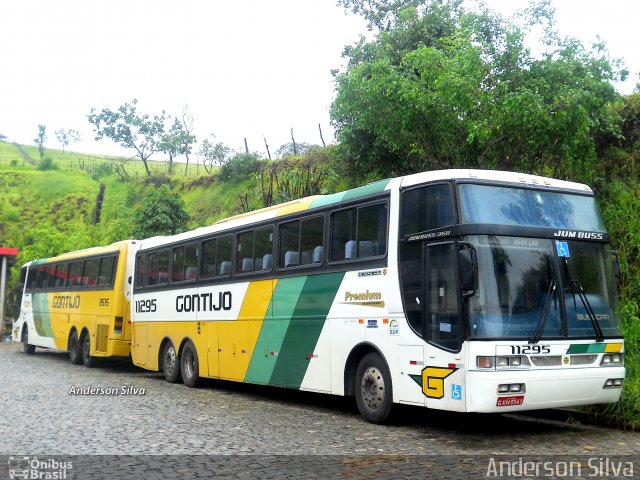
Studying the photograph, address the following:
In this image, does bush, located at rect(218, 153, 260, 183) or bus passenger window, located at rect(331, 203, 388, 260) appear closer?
bus passenger window, located at rect(331, 203, 388, 260)

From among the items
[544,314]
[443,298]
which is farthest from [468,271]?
[544,314]

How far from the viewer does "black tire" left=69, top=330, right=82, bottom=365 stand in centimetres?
2161

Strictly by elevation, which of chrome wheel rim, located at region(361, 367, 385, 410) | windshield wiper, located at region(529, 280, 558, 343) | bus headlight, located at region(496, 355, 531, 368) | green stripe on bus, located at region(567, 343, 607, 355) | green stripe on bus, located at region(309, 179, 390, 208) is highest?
green stripe on bus, located at region(309, 179, 390, 208)

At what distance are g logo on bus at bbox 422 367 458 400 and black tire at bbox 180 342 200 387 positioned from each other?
7.70 metres

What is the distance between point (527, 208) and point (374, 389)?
10.4 feet

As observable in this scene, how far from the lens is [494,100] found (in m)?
14.3

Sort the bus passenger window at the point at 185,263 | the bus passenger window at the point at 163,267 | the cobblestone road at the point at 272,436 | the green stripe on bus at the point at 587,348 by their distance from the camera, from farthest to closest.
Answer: the bus passenger window at the point at 163,267 → the bus passenger window at the point at 185,263 → the green stripe on bus at the point at 587,348 → the cobblestone road at the point at 272,436

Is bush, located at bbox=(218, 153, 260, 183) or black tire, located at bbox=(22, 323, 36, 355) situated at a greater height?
bush, located at bbox=(218, 153, 260, 183)

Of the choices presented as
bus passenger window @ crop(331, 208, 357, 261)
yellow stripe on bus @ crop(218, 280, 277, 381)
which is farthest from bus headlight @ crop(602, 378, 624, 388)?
yellow stripe on bus @ crop(218, 280, 277, 381)

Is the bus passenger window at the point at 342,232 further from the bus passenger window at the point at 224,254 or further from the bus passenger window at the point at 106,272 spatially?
the bus passenger window at the point at 106,272

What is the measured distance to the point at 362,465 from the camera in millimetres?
7316

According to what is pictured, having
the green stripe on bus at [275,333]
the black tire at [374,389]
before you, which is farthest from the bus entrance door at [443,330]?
the green stripe on bus at [275,333]

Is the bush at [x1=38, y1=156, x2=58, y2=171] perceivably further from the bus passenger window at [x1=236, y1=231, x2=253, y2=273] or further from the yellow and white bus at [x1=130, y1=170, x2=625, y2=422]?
the yellow and white bus at [x1=130, y1=170, x2=625, y2=422]

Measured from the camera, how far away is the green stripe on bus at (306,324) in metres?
11.1
